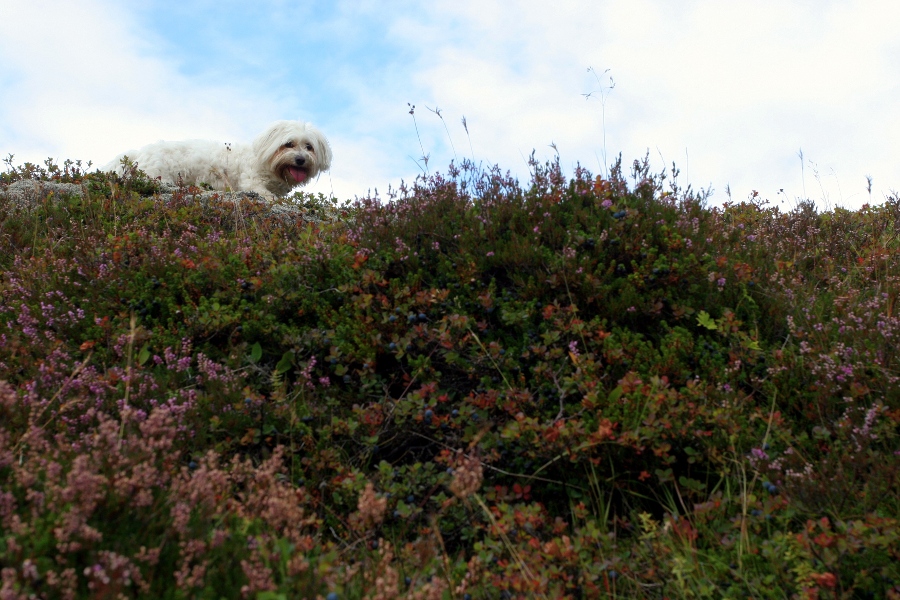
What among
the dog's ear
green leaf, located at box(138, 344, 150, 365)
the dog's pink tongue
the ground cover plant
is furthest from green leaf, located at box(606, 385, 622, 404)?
the dog's ear

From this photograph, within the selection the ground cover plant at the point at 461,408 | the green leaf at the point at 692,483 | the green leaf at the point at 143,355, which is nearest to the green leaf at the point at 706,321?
the ground cover plant at the point at 461,408

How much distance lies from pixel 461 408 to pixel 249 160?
8649mm

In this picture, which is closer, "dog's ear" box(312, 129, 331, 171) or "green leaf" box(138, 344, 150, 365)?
"green leaf" box(138, 344, 150, 365)

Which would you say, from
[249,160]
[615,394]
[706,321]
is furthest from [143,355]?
[249,160]

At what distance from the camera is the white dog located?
10.5m

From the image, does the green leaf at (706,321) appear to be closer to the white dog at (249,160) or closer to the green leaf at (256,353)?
the green leaf at (256,353)

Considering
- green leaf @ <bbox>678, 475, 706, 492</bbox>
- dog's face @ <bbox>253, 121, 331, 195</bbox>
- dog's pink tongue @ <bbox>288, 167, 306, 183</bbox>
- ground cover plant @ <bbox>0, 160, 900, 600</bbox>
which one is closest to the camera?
ground cover plant @ <bbox>0, 160, 900, 600</bbox>

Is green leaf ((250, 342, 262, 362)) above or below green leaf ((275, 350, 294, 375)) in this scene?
above

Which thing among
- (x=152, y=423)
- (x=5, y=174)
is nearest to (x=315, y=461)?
(x=152, y=423)

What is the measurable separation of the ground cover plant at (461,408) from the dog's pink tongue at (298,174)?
219 inches

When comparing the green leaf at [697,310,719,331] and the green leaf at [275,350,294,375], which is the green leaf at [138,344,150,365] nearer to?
the green leaf at [275,350,294,375]

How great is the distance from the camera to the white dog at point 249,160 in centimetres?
1052

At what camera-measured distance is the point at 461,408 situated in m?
3.38

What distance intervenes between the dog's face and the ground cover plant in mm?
5460
